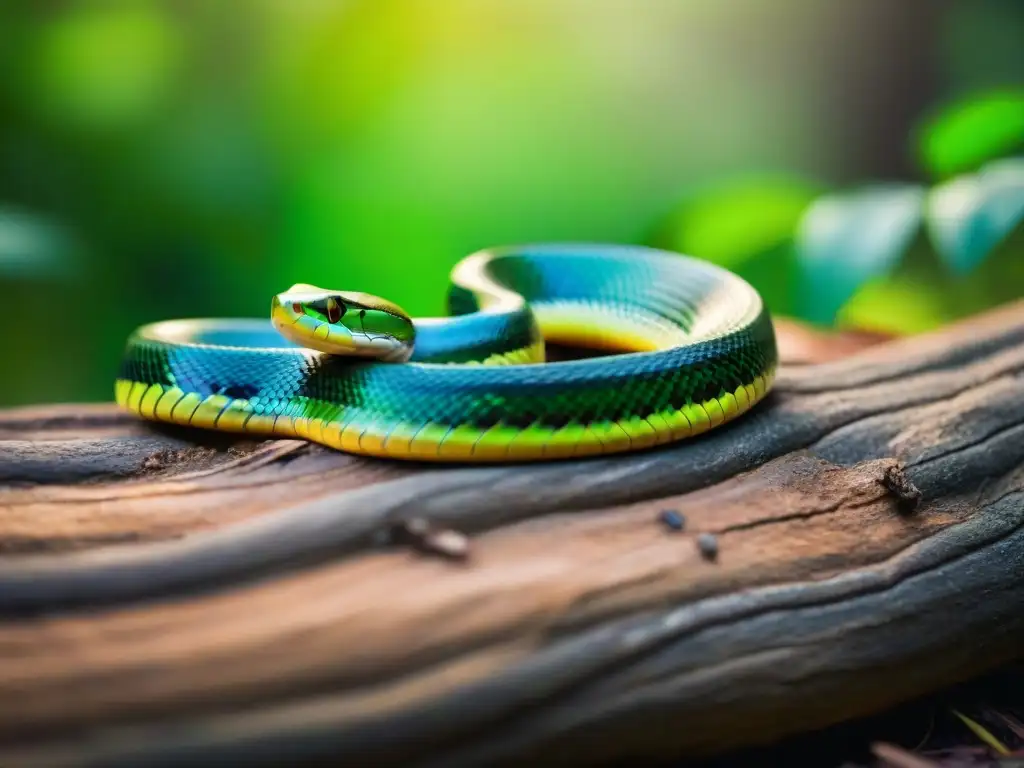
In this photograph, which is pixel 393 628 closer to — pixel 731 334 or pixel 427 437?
pixel 427 437

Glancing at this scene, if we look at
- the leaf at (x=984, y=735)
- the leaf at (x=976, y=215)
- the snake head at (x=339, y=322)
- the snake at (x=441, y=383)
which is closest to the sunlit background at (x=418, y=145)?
the leaf at (x=976, y=215)

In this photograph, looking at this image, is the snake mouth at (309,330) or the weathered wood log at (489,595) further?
the snake mouth at (309,330)

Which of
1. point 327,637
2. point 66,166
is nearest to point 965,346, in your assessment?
point 327,637

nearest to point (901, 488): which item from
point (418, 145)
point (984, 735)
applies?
point (984, 735)

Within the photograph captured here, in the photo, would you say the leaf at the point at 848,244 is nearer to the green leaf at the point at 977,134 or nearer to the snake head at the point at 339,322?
the green leaf at the point at 977,134

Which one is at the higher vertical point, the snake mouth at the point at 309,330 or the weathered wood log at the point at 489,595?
the snake mouth at the point at 309,330

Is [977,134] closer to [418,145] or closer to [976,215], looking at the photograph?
[976,215]

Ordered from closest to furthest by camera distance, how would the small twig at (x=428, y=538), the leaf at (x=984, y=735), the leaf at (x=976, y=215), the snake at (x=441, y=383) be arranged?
1. the small twig at (x=428, y=538)
2. the leaf at (x=984, y=735)
3. the snake at (x=441, y=383)
4. the leaf at (x=976, y=215)
